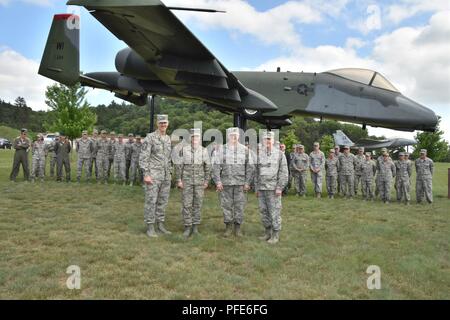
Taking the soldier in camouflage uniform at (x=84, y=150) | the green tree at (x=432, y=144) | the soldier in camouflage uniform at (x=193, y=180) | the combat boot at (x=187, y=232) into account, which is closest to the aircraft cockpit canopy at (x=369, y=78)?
the soldier in camouflage uniform at (x=193, y=180)

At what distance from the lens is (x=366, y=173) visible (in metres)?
11.4

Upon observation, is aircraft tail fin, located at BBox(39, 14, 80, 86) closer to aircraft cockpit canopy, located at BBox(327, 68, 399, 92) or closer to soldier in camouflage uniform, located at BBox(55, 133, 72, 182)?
soldier in camouflage uniform, located at BBox(55, 133, 72, 182)

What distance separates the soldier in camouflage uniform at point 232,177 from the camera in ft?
20.2

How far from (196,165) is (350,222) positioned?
3.69 meters

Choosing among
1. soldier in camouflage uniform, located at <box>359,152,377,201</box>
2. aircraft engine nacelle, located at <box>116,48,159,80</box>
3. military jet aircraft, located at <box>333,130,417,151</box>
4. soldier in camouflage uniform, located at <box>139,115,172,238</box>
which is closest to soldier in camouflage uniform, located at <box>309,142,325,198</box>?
soldier in camouflage uniform, located at <box>359,152,377,201</box>

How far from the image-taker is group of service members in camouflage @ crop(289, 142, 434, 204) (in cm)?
1108

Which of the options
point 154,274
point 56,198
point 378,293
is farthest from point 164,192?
point 56,198

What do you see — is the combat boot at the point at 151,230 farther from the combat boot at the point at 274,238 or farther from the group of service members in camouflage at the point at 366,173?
the group of service members in camouflage at the point at 366,173

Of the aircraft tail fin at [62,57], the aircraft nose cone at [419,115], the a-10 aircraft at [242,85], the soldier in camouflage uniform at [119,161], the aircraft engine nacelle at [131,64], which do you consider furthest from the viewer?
the soldier in camouflage uniform at [119,161]

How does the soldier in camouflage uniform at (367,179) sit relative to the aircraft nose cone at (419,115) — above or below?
below

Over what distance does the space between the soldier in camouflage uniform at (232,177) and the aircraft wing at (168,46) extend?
95.4 inches

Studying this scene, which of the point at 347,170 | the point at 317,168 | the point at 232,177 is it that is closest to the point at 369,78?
the point at 347,170

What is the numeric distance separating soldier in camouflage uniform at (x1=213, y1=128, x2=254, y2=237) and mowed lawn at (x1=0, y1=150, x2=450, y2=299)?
1.28 feet

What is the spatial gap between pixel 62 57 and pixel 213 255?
8.30 metres
